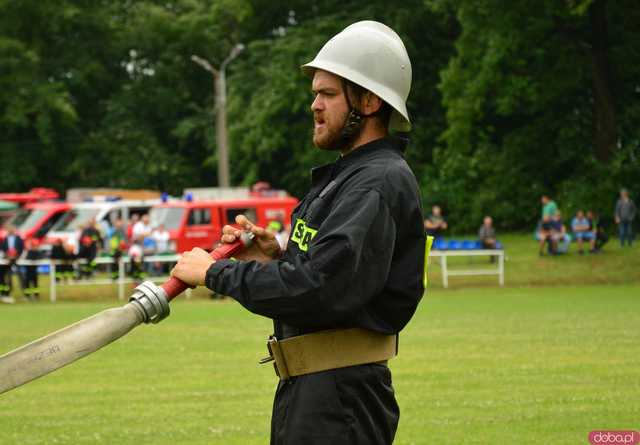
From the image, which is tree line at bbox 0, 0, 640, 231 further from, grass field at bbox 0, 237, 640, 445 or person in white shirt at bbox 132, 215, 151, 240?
grass field at bbox 0, 237, 640, 445

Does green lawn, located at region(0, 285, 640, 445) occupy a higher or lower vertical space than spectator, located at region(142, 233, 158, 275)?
higher

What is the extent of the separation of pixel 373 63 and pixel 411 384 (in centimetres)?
890

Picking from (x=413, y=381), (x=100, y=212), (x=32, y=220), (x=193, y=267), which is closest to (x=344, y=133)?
(x=193, y=267)

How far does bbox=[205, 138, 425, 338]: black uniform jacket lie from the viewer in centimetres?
402

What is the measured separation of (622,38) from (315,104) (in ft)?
134

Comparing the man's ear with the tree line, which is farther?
the tree line

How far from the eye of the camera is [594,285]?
31.2 metres

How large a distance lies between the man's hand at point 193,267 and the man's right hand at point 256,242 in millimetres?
225

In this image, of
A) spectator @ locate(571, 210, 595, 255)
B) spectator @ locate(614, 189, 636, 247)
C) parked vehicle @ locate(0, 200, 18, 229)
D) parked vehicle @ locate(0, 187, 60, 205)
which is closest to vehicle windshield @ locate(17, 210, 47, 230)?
parked vehicle @ locate(0, 200, 18, 229)

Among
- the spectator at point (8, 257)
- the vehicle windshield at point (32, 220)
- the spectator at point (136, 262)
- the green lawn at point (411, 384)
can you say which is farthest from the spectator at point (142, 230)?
the green lawn at point (411, 384)

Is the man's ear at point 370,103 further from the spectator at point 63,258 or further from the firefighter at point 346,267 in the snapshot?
the spectator at point 63,258

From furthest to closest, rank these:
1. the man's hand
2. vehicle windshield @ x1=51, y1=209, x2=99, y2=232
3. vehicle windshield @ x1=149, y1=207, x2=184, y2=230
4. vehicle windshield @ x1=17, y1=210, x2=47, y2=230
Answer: vehicle windshield @ x1=17, y1=210, x2=47, y2=230, vehicle windshield @ x1=51, y1=209, x2=99, y2=232, vehicle windshield @ x1=149, y1=207, x2=184, y2=230, the man's hand

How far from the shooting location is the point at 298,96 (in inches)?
1900

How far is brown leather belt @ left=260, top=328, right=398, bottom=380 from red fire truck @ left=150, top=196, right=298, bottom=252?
107 ft
